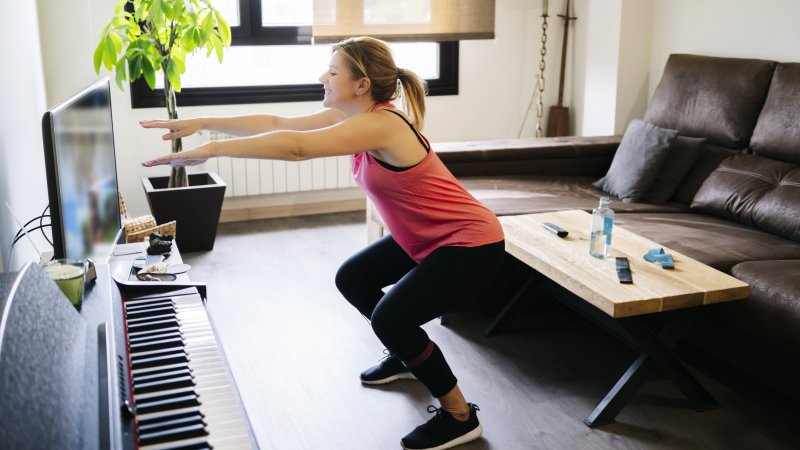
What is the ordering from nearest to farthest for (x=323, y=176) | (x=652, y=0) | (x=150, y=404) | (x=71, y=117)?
1. (x=150, y=404)
2. (x=71, y=117)
3. (x=652, y=0)
4. (x=323, y=176)

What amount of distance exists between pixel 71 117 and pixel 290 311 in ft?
5.74

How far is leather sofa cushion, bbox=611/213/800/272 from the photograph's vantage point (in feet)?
8.81

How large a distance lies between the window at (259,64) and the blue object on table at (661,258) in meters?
2.19

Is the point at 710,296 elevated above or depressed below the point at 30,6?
below

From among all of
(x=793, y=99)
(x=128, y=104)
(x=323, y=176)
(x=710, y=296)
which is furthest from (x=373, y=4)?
(x=710, y=296)

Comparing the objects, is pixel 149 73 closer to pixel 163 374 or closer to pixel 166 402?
pixel 163 374

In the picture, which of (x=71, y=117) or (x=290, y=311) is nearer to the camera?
(x=71, y=117)

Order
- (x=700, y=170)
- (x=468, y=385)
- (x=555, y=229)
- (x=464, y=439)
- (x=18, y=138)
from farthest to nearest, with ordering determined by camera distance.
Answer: (x=700, y=170) → (x=555, y=229) → (x=468, y=385) → (x=464, y=439) → (x=18, y=138)

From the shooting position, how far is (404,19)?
459 cm

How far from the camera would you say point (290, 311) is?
10.7 ft

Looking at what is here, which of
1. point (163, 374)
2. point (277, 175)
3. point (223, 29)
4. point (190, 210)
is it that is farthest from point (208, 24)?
point (163, 374)

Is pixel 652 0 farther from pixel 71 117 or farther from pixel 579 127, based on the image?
pixel 71 117

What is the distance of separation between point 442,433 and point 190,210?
7.09 feet

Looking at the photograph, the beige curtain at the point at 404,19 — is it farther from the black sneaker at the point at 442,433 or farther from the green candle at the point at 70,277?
the green candle at the point at 70,277
